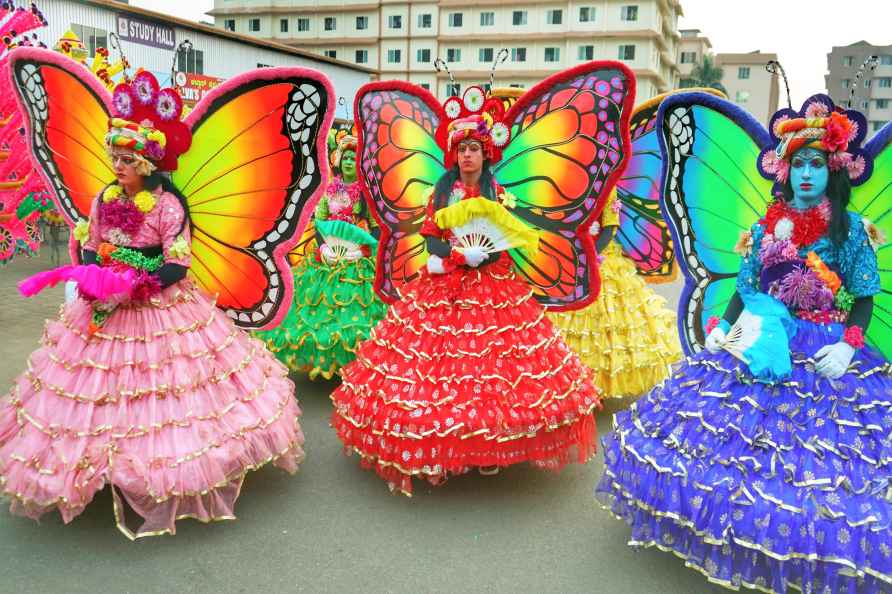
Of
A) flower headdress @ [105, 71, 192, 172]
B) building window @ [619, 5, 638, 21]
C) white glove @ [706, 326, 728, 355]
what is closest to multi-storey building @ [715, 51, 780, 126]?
building window @ [619, 5, 638, 21]

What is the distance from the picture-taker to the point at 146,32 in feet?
71.3

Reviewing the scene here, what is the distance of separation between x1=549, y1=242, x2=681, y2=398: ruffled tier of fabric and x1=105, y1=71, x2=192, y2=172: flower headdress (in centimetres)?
304

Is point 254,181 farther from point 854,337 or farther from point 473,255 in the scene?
point 854,337

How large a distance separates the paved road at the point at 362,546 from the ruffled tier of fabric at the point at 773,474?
1.61 ft

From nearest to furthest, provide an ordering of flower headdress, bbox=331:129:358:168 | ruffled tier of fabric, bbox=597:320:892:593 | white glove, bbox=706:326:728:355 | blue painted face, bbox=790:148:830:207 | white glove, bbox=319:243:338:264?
ruffled tier of fabric, bbox=597:320:892:593
blue painted face, bbox=790:148:830:207
white glove, bbox=706:326:728:355
white glove, bbox=319:243:338:264
flower headdress, bbox=331:129:358:168

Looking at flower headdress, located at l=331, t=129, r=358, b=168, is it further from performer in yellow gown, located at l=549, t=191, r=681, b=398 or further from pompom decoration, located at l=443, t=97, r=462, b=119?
performer in yellow gown, located at l=549, t=191, r=681, b=398

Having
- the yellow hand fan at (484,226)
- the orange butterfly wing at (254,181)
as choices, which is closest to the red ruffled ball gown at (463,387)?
the yellow hand fan at (484,226)

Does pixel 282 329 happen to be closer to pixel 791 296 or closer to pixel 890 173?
pixel 791 296

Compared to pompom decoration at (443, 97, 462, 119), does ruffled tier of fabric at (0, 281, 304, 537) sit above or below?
below

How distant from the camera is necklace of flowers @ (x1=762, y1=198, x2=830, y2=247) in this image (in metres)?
2.75

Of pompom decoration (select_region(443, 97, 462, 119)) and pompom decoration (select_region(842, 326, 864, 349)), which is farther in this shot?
pompom decoration (select_region(443, 97, 462, 119))

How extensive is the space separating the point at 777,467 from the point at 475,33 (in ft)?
140

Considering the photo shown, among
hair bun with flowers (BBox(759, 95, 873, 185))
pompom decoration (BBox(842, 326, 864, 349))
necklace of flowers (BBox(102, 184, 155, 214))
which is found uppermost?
hair bun with flowers (BBox(759, 95, 873, 185))

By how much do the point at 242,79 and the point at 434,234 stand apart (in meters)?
1.30
